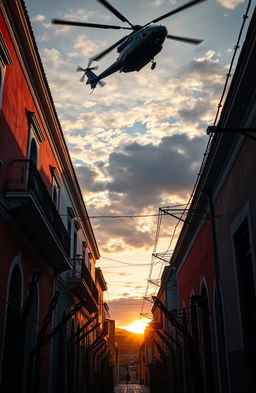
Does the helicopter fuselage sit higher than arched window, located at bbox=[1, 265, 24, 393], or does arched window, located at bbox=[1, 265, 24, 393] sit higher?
the helicopter fuselage

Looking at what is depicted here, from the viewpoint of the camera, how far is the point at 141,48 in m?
11.8

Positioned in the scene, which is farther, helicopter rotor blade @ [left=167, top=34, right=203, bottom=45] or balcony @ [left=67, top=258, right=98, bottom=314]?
balcony @ [left=67, top=258, right=98, bottom=314]

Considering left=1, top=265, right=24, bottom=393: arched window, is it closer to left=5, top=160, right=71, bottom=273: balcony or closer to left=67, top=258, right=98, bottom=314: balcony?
Answer: left=5, top=160, right=71, bottom=273: balcony

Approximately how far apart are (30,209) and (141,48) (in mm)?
5287

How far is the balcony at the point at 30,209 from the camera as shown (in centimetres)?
917

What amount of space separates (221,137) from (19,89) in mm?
4691

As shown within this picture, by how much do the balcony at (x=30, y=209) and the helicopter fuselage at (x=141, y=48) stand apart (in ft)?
12.7

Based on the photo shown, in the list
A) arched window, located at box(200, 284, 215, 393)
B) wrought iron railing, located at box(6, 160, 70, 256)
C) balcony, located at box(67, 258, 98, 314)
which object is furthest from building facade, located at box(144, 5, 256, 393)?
balcony, located at box(67, 258, 98, 314)

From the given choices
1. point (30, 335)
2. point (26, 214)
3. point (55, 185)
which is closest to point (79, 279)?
point (55, 185)

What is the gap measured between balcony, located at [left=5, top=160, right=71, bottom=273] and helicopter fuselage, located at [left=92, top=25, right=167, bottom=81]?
12.7 ft

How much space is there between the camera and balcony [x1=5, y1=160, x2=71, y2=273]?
30.1ft

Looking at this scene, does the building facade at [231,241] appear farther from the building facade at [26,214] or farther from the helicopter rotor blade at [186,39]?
the building facade at [26,214]

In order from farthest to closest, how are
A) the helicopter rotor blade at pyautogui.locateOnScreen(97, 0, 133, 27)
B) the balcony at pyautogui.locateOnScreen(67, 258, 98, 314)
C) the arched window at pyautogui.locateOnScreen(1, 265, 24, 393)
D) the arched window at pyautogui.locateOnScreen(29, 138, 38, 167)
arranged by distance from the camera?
the balcony at pyautogui.locateOnScreen(67, 258, 98, 314)
the arched window at pyautogui.locateOnScreen(29, 138, 38, 167)
the arched window at pyautogui.locateOnScreen(1, 265, 24, 393)
the helicopter rotor blade at pyautogui.locateOnScreen(97, 0, 133, 27)

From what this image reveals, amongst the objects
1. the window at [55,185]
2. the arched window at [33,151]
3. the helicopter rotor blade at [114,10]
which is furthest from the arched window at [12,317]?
the helicopter rotor blade at [114,10]
